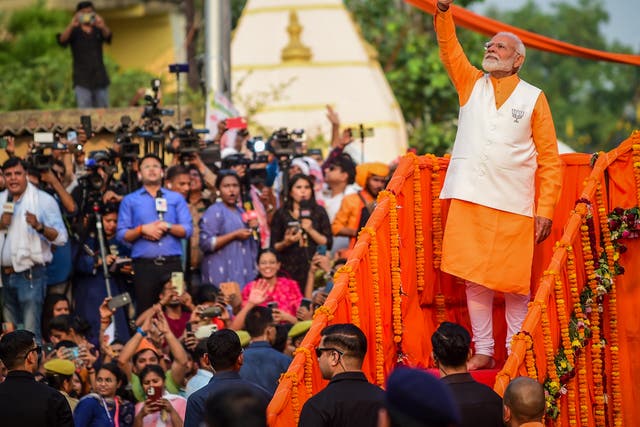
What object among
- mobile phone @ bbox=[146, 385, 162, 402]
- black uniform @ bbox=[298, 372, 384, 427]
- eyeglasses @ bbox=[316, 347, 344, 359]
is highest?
eyeglasses @ bbox=[316, 347, 344, 359]

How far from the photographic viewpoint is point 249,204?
41.1 ft

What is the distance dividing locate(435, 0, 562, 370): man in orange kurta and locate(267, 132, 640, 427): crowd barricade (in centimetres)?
29

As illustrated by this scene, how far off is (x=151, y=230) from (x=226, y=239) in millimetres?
701

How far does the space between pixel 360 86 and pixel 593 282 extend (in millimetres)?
14700

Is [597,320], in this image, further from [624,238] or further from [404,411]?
[404,411]

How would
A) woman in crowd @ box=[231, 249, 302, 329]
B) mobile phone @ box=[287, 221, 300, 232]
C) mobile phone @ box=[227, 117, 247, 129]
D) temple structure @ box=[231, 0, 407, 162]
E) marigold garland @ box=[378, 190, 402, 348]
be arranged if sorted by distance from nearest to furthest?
marigold garland @ box=[378, 190, 402, 348], woman in crowd @ box=[231, 249, 302, 329], mobile phone @ box=[287, 221, 300, 232], mobile phone @ box=[227, 117, 247, 129], temple structure @ box=[231, 0, 407, 162]

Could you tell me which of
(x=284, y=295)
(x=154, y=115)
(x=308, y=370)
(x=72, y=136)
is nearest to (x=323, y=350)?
(x=308, y=370)

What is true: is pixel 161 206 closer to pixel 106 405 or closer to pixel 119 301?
pixel 119 301

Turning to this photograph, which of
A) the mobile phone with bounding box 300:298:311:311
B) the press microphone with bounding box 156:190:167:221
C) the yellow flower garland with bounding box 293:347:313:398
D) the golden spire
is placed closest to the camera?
the yellow flower garland with bounding box 293:347:313:398

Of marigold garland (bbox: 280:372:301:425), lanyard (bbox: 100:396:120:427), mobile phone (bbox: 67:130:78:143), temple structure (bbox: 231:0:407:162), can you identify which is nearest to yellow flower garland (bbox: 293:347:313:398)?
marigold garland (bbox: 280:372:301:425)

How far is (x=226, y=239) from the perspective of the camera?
11719mm

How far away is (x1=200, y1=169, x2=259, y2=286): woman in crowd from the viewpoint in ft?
38.7

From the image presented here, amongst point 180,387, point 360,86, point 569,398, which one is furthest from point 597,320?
point 360,86

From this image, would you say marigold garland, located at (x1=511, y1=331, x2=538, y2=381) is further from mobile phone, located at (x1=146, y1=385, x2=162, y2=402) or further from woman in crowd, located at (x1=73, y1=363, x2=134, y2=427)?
woman in crowd, located at (x1=73, y1=363, x2=134, y2=427)
